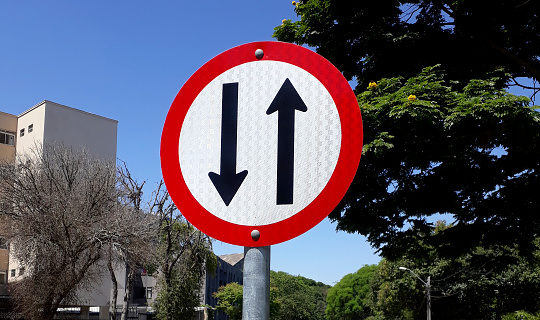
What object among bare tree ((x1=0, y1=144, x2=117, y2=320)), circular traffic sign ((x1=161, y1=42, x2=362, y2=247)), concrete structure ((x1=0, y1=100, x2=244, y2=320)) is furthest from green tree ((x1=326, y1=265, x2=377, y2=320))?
circular traffic sign ((x1=161, y1=42, x2=362, y2=247))

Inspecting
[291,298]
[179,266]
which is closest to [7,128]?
[179,266]

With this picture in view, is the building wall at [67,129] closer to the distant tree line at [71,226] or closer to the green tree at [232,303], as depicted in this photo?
the distant tree line at [71,226]

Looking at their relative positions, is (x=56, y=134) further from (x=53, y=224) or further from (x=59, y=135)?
(x=53, y=224)

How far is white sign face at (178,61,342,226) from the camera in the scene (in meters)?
1.81

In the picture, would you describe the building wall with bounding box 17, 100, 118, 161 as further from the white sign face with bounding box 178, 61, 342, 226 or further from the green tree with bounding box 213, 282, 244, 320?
the white sign face with bounding box 178, 61, 342, 226

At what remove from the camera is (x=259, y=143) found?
1.86 m

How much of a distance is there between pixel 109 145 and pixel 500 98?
3887cm

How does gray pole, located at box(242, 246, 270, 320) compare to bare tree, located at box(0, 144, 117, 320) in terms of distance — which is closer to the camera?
gray pole, located at box(242, 246, 270, 320)

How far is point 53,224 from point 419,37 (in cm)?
2267

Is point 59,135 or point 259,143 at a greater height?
point 59,135

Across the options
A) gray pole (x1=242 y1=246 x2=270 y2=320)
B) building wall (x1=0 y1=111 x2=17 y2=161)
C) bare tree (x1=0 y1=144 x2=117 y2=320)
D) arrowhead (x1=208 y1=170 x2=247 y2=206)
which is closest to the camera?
gray pole (x1=242 y1=246 x2=270 y2=320)

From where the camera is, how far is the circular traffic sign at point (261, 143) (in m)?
1.81

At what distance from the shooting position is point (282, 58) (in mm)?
1929

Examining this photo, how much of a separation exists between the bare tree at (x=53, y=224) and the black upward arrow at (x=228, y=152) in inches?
1077
